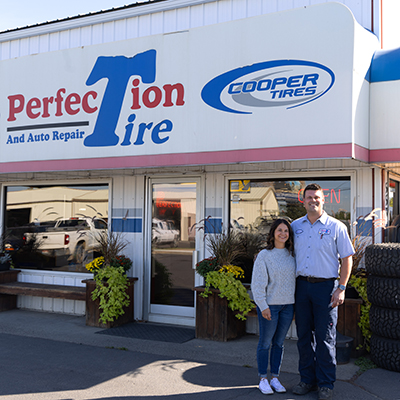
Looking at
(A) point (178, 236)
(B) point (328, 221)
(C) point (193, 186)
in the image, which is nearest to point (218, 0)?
(C) point (193, 186)

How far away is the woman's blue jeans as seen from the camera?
4.63 meters

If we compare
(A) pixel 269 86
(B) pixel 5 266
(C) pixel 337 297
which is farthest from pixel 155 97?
(B) pixel 5 266

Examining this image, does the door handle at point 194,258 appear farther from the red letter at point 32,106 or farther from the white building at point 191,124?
the red letter at point 32,106

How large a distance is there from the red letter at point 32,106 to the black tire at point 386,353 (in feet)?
19.7

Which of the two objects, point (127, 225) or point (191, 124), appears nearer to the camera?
Result: point (191, 124)

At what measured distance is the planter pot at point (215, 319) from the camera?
657cm

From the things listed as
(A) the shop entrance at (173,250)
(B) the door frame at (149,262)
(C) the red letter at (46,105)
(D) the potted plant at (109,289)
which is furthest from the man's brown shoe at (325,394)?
(C) the red letter at (46,105)

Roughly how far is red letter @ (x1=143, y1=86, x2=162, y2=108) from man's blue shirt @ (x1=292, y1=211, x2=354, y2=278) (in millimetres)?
3101

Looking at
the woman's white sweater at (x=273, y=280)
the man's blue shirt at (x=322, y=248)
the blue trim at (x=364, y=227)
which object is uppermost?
the blue trim at (x=364, y=227)

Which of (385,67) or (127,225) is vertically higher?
(385,67)

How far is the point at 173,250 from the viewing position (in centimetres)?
777

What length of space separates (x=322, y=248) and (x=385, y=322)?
144 cm

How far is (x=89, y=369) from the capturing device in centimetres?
548

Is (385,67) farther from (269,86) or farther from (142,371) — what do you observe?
(142,371)
